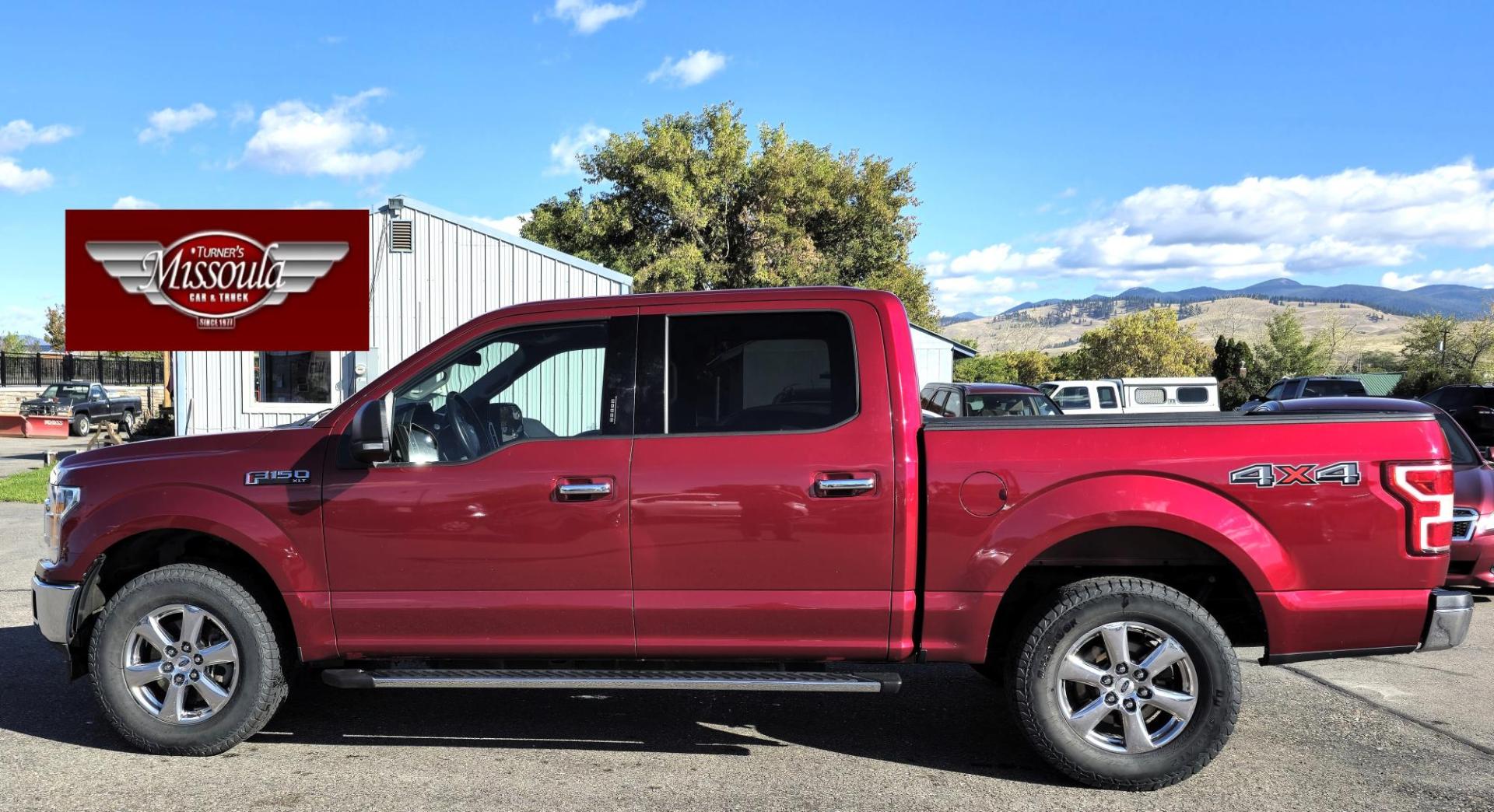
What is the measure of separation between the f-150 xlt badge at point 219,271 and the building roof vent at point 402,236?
2.47 feet

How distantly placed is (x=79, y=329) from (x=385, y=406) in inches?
626

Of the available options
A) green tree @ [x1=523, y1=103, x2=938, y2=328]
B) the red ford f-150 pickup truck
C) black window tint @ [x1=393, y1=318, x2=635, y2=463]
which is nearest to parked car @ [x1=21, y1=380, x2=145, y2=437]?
green tree @ [x1=523, y1=103, x2=938, y2=328]

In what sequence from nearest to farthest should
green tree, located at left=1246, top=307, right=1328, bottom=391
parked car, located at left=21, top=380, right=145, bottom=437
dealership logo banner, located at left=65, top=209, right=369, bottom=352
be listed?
dealership logo banner, located at left=65, top=209, right=369, bottom=352
parked car, located at left=21, top=380, right=145, bottom=437
green tree, located at left=1246, top=307, right=1328, bottom=391

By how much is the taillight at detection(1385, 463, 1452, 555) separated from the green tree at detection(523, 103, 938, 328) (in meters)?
27.8

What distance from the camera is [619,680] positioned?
13.3 feet

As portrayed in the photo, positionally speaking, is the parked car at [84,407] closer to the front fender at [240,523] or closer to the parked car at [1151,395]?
the parked car at [1151,395]

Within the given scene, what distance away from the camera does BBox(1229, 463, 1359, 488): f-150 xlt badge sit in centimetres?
384

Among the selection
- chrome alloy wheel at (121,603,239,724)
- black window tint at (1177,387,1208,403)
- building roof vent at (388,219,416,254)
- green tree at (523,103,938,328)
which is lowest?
chrome alloy wheel at (121,603,239,724)

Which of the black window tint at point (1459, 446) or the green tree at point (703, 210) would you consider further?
the green tree at point (703, 210)

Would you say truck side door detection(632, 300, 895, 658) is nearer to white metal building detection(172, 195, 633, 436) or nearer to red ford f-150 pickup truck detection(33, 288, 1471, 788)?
red ford f-150 pickup truck detection(33, 288, 1471, 788)

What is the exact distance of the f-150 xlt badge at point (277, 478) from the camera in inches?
165

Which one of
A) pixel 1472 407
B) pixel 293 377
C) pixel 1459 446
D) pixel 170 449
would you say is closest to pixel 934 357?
pixel 1472 407

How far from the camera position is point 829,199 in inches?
1398

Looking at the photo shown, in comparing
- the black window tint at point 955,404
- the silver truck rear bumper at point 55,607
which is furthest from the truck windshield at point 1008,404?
the silver truck rear bumper at point 55,607
